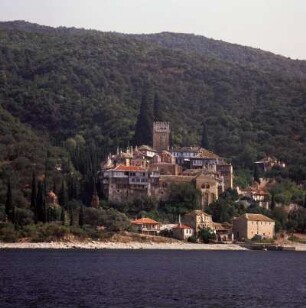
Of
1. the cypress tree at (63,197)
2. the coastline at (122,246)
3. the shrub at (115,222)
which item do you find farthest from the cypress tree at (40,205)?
the shrub at (115,222)

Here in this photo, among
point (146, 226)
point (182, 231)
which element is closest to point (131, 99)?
point (182, 231)

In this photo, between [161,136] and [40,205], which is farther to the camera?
[161,136]

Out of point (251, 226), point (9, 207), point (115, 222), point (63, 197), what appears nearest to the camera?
point (9, 207)

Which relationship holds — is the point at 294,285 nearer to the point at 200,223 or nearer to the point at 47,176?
the point at 200,223

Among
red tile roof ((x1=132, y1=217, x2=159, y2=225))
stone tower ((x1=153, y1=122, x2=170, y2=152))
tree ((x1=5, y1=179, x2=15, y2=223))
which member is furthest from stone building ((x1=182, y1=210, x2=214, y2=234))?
stone tower ((x1=153, y1=122, x2=170, y2=152))

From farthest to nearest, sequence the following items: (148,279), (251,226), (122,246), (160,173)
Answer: (160,173), (251,226), (122,246), (148,279)

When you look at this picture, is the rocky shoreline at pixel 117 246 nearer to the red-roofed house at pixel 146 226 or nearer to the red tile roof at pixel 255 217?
the red-roofed house at pixel 146 226

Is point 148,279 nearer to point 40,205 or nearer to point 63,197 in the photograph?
point 40,205
